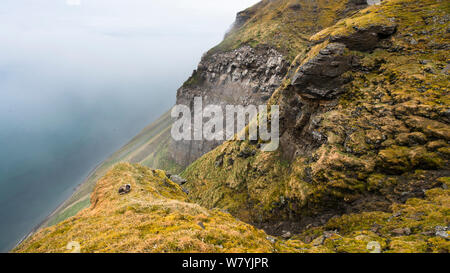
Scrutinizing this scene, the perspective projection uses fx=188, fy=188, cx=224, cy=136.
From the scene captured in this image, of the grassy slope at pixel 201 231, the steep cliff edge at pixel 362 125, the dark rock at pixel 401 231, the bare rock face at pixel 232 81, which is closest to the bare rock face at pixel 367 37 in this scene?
the steep cliff edge at pixel 362 125

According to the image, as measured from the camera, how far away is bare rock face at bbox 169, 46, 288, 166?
92094 mm

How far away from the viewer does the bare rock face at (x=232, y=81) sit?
302 ft

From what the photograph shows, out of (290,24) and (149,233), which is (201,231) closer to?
(149,233)

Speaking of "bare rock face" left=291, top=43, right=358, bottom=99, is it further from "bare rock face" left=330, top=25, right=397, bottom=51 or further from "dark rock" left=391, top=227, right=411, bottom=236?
"dark rock" left=391, top=227, right=411, bottom=236

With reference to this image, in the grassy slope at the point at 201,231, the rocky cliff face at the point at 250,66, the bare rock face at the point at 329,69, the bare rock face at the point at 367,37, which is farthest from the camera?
the rocky cliff face at the point at 250,66

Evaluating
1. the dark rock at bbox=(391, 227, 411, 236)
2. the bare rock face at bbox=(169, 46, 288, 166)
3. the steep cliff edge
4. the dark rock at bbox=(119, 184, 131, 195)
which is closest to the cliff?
the dark rock at bbox=(391, 227, 411, 236)

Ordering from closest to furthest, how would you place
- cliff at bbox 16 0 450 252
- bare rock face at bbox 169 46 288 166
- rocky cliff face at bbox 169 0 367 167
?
1. cliff at bbox 16 0 450 252
2. bare rock face at bbox 169 46 288 166
3. rocky cliff face at bbox 169 0 367 167

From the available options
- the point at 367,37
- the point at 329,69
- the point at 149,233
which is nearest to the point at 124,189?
the point at 149,233

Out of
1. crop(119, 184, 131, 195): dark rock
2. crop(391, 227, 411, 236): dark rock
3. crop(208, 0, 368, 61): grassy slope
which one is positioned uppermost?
crop(208, 0, 368, 61): grassy slope

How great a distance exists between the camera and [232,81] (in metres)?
108

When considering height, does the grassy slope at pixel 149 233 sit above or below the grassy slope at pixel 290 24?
below

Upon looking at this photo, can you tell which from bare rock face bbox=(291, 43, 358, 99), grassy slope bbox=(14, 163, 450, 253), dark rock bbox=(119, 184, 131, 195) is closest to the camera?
grassy slope bbox=(14, 163, 450, 253)

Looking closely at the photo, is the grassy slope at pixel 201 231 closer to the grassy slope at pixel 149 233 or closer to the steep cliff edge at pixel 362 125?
the grassy slope at pixel 149 233
